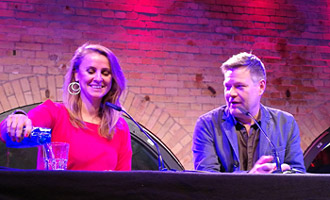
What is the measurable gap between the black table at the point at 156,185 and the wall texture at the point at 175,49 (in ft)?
9.67

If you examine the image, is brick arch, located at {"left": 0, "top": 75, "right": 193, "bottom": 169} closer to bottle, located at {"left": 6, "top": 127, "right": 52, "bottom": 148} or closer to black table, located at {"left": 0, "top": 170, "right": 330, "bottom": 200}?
bottle, located at {"left": 6, "top": 127, "right": 52, "bottom": 148}

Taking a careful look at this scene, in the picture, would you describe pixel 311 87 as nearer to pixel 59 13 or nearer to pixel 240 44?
pixel 240 44

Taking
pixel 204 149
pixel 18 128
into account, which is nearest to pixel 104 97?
pixel 204 149

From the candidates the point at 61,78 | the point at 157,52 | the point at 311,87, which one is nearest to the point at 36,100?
the point at 61,78

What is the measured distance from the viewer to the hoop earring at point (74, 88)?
2.61 m

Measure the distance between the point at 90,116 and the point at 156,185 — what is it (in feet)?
4.52

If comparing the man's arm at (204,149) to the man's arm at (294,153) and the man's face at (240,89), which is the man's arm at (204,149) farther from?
the man's arm at (294,153)

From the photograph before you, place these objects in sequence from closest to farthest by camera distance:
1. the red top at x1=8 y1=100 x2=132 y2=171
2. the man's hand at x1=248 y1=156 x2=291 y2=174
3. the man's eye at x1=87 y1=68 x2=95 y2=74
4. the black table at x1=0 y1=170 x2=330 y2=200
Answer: the black table at x1=0 y1=170 x2=330 y2=200 → the man's hand at x1=248 y1=156 x2=291 y2=174 → the red top at x1=8 y1=100 x2=132 y2=171 → the man's eye at x1=87 y1=68 x2=95 y2=74

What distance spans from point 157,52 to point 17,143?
2708 millimetres

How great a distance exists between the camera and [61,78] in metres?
4.12

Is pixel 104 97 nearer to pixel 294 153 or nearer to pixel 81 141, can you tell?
pixel 81 141

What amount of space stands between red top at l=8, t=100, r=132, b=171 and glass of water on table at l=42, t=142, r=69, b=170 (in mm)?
464

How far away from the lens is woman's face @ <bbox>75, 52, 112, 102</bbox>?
8.31ft

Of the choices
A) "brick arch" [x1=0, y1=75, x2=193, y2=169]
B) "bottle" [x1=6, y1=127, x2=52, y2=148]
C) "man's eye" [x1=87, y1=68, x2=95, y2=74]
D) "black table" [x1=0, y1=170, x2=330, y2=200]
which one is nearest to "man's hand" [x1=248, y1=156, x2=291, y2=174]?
"black table" [x1=0, y1=170, x2=330, y2=200]
